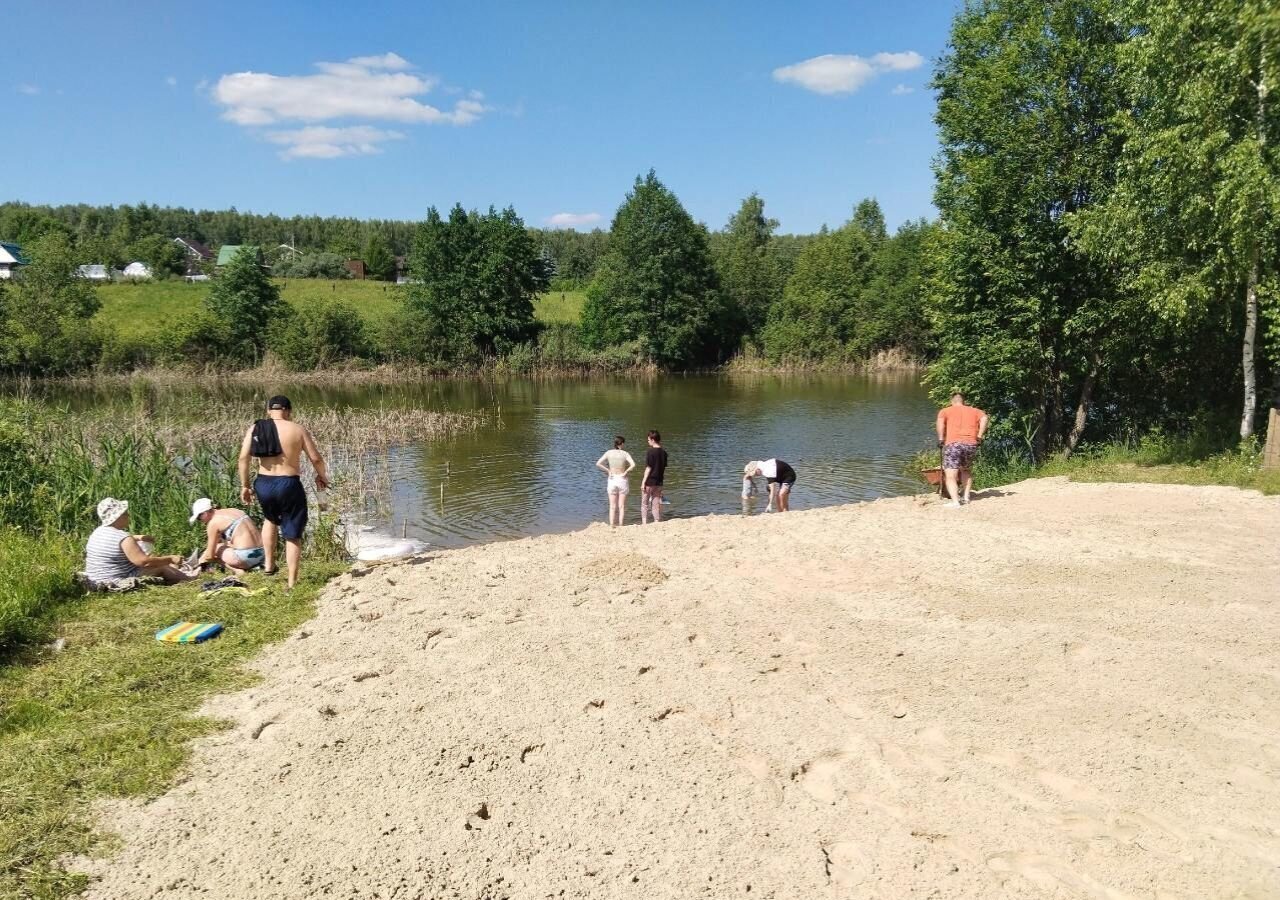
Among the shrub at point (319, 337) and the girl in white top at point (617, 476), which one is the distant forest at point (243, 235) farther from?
the girl in white top at point (617, 476)

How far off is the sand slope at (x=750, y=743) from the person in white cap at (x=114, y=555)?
2.24 meters

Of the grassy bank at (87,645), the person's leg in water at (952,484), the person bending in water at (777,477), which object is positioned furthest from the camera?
the person bending in water at (777,477)

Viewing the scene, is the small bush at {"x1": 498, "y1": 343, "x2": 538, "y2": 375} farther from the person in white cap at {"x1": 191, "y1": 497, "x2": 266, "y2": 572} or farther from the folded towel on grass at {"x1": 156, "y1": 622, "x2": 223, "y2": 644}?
the folded towel on grass at {"x1": 156, "y1": 622, "x2": 223, "y2": 644}

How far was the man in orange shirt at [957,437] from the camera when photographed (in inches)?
515

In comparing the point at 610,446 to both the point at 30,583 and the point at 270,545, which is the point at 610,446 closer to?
the point at 270,545

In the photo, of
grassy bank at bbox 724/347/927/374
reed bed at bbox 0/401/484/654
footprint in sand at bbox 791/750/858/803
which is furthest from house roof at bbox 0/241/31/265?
footprint in sand at bbox 791/750/858/803

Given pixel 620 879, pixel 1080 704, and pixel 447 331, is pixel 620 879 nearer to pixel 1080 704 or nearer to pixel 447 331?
pixel 1080 704

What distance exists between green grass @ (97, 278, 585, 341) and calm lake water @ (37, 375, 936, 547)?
18886mm

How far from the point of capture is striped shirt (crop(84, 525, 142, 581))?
28.5 feet

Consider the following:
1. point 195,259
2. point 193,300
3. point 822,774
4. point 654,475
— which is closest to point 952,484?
point 654,475

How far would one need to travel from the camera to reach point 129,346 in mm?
45656

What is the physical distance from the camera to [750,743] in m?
5.52

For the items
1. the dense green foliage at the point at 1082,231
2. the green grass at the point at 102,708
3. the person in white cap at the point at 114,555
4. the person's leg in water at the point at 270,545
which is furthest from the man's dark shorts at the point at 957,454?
the person in white cap at the point at 114,555

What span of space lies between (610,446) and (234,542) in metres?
17.5
